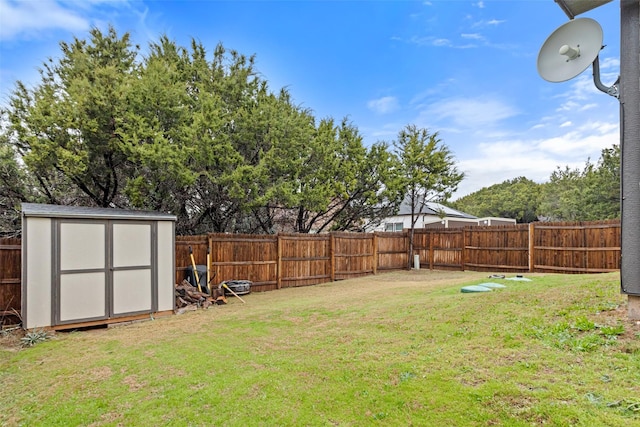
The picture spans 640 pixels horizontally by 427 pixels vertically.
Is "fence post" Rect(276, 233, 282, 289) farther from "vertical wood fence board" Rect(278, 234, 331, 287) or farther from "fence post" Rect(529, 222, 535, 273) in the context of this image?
"fence post" Rect(529, 222, 535, 273)

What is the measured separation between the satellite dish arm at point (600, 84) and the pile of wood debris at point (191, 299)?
26.9ft

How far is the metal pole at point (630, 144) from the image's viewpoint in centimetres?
352

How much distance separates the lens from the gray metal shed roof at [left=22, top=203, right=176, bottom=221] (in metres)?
6.24

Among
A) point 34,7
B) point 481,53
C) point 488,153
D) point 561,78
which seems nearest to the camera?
point 561,78

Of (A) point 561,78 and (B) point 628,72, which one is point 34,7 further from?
(B) point 628,72

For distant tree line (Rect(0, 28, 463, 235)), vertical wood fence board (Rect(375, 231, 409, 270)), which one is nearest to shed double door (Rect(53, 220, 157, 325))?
distant tree line (Rect(0, 28, 463, 235))

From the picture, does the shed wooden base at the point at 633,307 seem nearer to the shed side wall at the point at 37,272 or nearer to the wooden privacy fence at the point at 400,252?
the shed side wall at the point at 37,272

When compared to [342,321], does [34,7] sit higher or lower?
higher

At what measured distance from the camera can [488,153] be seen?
18.3 meters

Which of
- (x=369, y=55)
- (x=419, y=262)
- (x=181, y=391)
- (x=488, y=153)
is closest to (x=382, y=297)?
(x=181, y=391)

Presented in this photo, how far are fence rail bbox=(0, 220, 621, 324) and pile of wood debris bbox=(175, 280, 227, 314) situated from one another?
809mm

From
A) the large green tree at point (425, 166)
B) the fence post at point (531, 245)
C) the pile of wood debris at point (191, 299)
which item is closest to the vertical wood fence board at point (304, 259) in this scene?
the pile of wood debris at point (191, 299)

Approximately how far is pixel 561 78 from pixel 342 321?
14.9ft

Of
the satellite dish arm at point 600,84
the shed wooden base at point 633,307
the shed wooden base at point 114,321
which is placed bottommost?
the shed wooden base at point 114,321
